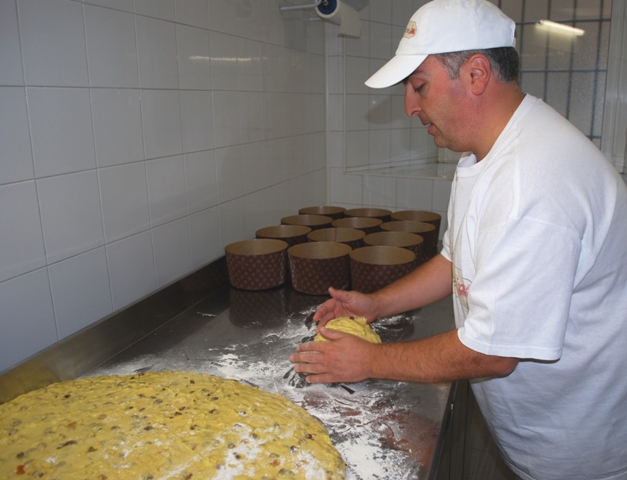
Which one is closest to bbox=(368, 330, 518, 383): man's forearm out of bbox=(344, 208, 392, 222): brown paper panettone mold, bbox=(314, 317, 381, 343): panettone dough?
bbox=(314, 317, 381, 343): panettone dough

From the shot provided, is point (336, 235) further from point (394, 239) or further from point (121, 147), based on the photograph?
point (121, 147)

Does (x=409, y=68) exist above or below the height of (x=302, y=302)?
above

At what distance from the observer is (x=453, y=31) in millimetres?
1095

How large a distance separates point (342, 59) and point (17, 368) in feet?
8.43

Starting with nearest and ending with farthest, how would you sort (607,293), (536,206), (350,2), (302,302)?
(536,206) → (607,293) → (302,302) → (350,2)

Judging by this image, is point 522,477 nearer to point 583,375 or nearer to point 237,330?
point 583,375

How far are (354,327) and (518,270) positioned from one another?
62 cm

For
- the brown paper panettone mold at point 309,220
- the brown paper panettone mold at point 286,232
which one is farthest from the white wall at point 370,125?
the brown paper panettone mold at point 286,232

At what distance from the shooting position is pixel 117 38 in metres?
1.59

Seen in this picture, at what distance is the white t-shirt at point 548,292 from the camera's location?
3.16 ft

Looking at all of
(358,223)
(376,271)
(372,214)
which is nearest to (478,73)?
(376,271)

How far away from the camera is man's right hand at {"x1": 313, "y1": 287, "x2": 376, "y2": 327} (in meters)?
1.60

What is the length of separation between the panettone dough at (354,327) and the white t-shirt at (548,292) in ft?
0.86

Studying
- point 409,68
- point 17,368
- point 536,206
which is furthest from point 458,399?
point 17,368
